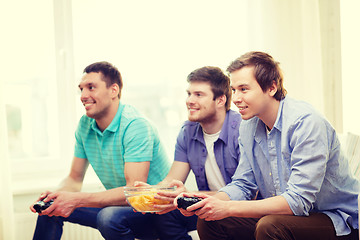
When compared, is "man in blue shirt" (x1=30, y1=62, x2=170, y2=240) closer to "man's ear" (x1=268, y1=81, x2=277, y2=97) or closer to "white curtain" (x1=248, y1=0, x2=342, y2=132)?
"man's ear" (x1=268, y1=81, x2=277, y2=97)

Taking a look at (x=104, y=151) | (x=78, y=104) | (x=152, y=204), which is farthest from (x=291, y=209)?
(x=78, y=104)

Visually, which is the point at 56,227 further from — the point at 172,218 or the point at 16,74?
the point at 16,74

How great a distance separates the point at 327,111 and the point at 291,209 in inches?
71.6

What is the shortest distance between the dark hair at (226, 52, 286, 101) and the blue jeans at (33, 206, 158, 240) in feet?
2.79

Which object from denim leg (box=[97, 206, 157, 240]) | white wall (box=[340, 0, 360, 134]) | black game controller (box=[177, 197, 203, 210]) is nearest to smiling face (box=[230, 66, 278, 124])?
black game controller (box=[177, 197, 203, 210])

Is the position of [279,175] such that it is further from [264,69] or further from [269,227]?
[264,69]

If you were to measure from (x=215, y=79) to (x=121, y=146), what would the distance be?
599 mm

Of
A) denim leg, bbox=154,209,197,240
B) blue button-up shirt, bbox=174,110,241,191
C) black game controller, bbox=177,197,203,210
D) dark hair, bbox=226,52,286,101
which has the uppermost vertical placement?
dark hair, bbox=226,52,286,101

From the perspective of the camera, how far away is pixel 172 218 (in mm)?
2141

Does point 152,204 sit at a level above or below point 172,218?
above

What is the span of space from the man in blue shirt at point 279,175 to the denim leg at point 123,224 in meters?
0.39

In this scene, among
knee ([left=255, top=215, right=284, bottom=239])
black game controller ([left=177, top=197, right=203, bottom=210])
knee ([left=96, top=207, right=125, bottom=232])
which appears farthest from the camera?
knee ([left=96, top=207, right=125, bottom=232])

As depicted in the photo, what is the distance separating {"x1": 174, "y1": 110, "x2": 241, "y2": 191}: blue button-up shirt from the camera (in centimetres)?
221

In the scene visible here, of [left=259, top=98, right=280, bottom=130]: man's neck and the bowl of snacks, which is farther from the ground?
[left=259, top=98, right=280, bottom=130]: man's neck
